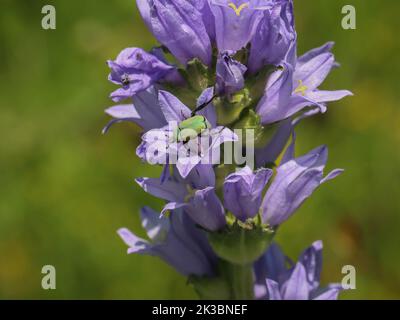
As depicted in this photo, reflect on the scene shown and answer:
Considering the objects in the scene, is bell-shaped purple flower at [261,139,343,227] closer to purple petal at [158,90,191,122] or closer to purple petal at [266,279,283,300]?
purple petal at [266,279,283,300]

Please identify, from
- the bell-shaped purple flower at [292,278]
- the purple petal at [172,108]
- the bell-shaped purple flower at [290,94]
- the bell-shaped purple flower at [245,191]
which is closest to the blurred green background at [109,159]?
the bell-shaped purple flower at [292,278]

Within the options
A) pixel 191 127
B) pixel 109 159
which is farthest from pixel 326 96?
pixel 109 159

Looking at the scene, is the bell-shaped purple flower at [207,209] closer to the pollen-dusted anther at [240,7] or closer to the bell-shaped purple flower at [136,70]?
the bell-shaped purple flower at [136,70]

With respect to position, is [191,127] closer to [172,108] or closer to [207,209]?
[172,108]

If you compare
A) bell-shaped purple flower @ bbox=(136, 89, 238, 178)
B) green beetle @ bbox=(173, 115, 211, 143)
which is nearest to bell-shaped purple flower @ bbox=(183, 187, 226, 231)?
bell-shaped purple flower @ bbox=(136, 89, 238, 178)

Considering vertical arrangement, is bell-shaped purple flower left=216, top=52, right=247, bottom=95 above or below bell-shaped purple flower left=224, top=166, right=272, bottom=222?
above

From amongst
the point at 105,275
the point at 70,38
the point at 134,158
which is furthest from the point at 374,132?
the point at 70,38
